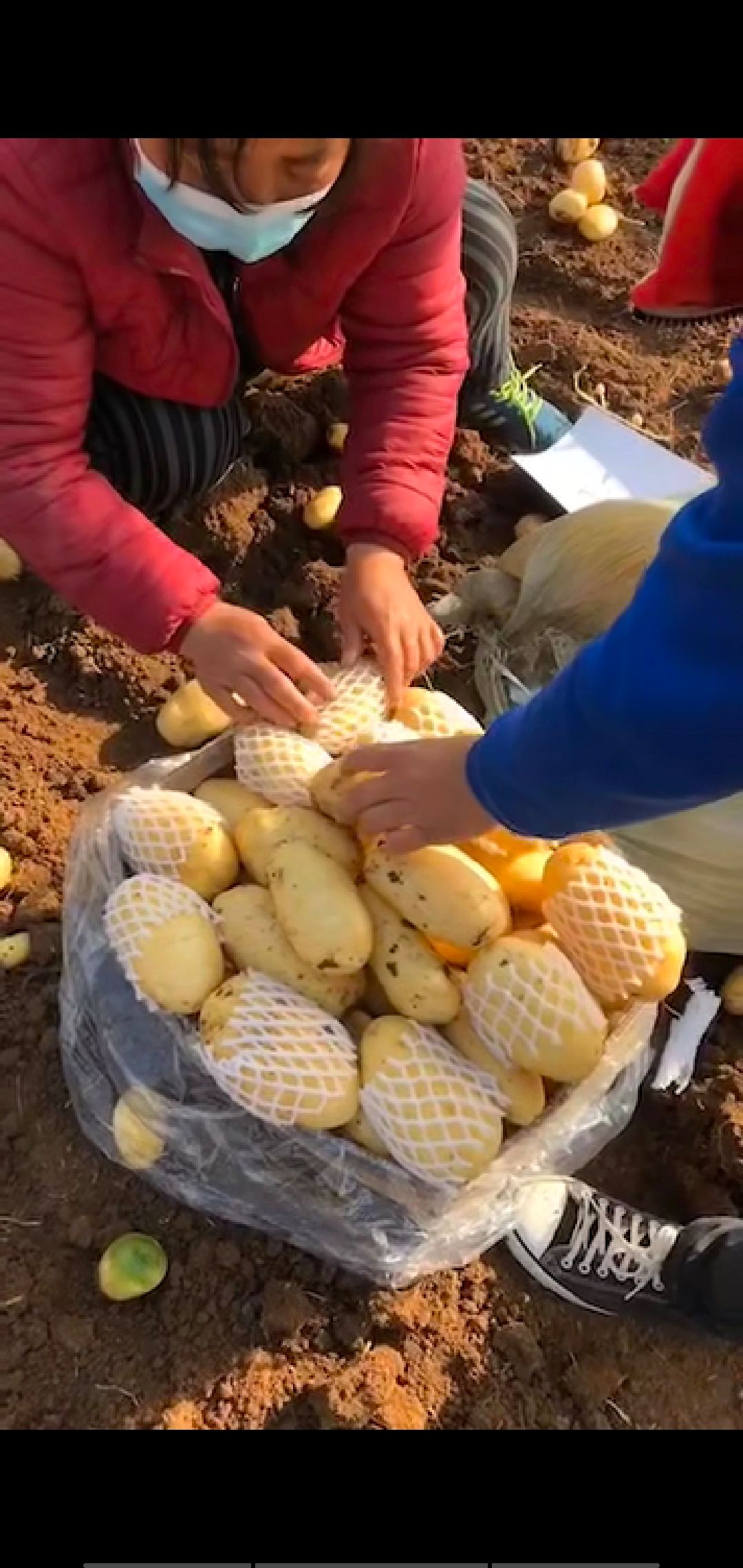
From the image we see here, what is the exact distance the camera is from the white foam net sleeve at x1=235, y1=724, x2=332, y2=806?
143cm

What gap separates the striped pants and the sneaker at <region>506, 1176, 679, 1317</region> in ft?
3.57

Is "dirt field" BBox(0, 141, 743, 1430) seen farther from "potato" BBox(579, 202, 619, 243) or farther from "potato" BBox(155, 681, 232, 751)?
"potato" BBox(579, 202, 619, 243)

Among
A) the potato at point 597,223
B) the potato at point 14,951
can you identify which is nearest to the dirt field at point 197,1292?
the potato at point 14,951

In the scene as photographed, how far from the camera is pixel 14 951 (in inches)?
70.4

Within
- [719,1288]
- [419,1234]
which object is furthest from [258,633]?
[719,1288]

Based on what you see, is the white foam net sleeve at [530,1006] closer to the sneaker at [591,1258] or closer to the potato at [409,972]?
the potato at [409,972]

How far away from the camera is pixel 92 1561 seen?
1.40 metres

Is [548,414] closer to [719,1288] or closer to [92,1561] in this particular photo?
[719,1288]

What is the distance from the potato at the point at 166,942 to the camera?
1.34 m

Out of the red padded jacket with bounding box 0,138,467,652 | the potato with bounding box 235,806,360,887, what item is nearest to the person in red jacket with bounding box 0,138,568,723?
the red padded jacket with bounding box 0,138,467,652

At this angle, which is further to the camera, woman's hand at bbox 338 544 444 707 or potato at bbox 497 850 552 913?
woman's hand at bbox 338 544 444 707

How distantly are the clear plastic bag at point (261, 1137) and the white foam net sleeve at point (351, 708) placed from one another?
0.14 metres

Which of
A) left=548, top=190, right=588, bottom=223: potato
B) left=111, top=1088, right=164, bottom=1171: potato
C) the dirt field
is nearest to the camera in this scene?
left=111, top=1088, right=164, bottom=1171: potato

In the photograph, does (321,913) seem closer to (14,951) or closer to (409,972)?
(409,972)
